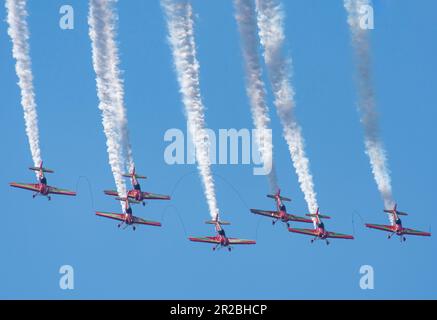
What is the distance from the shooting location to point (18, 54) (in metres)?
45.8

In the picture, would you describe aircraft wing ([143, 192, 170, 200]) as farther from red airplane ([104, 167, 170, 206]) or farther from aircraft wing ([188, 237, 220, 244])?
aircraft wing ([188, 237, 220, 244])

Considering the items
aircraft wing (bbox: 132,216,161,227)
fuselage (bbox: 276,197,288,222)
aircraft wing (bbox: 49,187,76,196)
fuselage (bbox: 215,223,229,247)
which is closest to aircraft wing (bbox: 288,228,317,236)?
fuselage (bbox: 276,197,288,222)

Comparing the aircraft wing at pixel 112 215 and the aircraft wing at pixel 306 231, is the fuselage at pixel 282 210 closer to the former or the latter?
the aircraft wing at pixel 306 231

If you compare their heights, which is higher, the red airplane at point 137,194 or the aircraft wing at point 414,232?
the red airplane at point 137,194

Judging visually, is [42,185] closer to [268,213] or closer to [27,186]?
[27,186]

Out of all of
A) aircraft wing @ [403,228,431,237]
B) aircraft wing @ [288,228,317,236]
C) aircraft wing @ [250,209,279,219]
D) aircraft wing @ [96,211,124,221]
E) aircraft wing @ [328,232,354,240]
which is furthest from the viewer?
aircraft wing @ [403,228,431,237]

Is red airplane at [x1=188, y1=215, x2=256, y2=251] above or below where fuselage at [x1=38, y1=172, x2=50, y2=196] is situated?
below

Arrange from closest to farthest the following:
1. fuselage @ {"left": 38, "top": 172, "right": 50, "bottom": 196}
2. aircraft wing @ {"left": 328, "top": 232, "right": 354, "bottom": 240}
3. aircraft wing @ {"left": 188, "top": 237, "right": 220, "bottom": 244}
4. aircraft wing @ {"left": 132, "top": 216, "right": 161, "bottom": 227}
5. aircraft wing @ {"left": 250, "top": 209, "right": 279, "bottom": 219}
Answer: fuselage @ {"left": 38, "top": 172, "right": 50, "bottom": 196} < aircraft wing @ {"left": 188, "top": 237, "right": 220, "bottom": 244} < aircraft wing @ {"left": 132, "top": 216, "right": 161, "bottom": 227} < aircraft wing @ {"left": 250, "top": 209, "right": 279, "bottom": 219} < aircraft wing @ {"left": 328, "top": 232, "right": 354, "bottom": 240}

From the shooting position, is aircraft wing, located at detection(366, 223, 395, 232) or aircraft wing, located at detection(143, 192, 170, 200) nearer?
aircraft wing, located at detection(143, 192, 170, 200)

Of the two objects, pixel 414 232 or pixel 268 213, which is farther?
pixel 414 232

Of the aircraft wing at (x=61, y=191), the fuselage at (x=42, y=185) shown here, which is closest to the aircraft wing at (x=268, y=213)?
the aircraft wing at (x=61, y=191)

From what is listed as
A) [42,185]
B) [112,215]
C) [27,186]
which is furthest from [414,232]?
[27,186]
